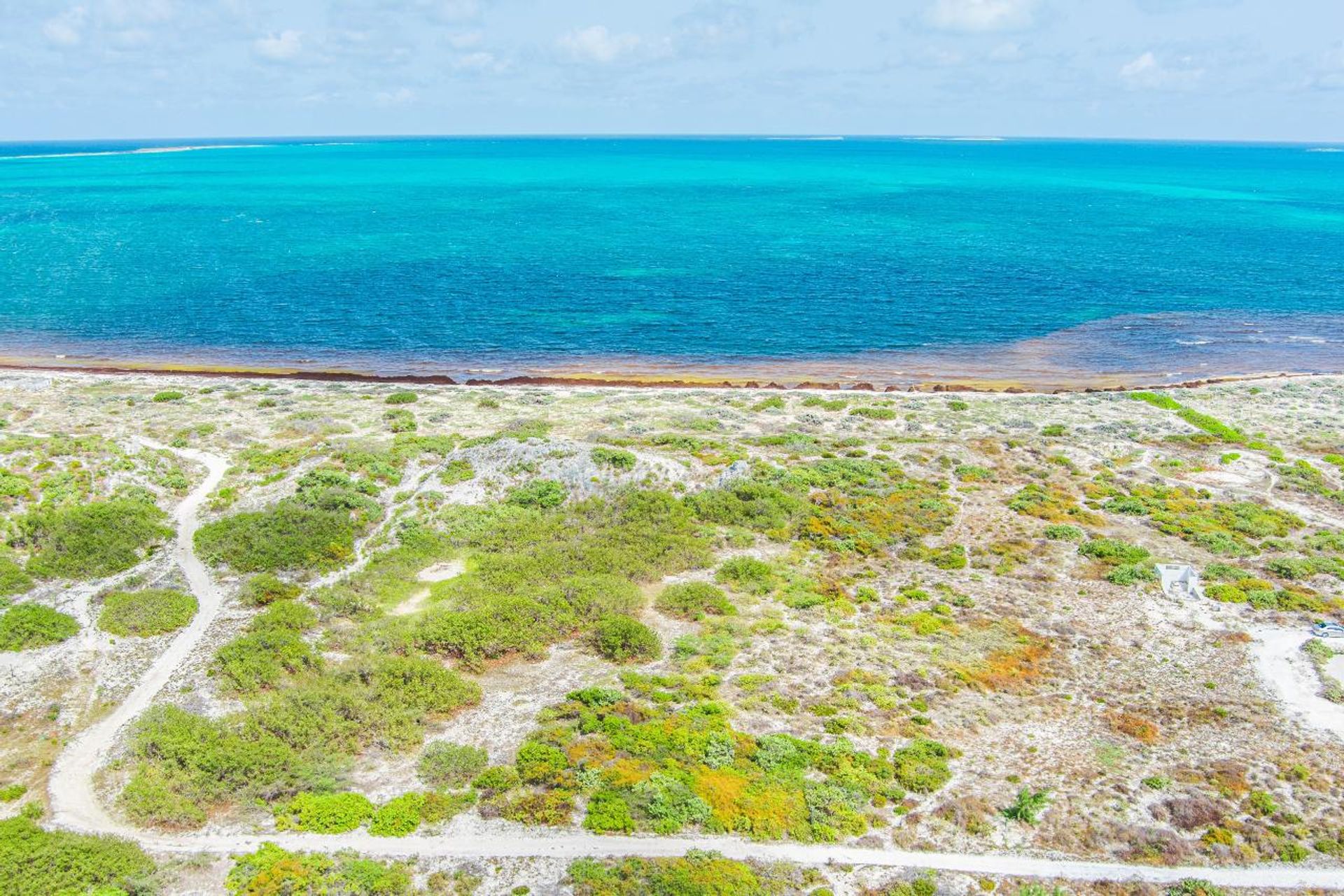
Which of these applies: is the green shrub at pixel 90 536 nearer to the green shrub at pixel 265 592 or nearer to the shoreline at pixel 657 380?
the green shrub at pixel 265 592

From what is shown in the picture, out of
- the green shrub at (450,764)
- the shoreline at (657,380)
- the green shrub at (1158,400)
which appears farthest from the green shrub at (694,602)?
the green shrub at (1158,400)

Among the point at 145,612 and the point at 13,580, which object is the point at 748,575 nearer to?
the point at 145,612

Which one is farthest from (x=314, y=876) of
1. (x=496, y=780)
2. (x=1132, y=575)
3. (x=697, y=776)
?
(x=1132, y=575)

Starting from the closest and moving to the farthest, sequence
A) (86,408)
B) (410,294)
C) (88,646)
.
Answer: (88,646) → (86,408) → (410,294)

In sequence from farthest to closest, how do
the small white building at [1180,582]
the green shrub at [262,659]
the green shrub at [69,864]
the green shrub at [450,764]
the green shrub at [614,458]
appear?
1. the green shrub at [614,458]
2. the small white building at [1180,582]
3. the green shrub at [262,659]
4. the green shrub at [450,764]
5. the green shrub at [69,864]

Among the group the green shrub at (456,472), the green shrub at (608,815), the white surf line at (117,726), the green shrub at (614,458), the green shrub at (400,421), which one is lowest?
the white surf line at (117,726)

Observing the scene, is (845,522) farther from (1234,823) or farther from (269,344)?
(269,344)

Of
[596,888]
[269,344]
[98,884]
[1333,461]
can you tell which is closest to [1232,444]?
[1333,461]
